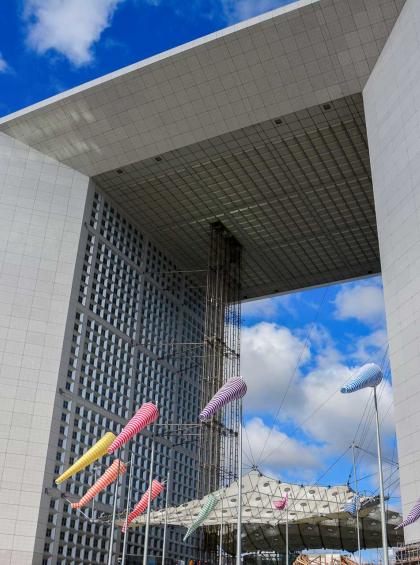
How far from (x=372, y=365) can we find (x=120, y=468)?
13931mm

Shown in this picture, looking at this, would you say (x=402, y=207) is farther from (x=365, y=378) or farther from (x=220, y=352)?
(x=220, y=352)

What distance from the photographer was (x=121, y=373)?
47.5 m

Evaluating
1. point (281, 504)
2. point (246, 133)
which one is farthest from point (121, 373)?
point (246, 133)

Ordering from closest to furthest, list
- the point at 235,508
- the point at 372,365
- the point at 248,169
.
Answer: the point at 372,365
the point at 235,508
the point at 248,169

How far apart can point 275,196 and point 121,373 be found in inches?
646

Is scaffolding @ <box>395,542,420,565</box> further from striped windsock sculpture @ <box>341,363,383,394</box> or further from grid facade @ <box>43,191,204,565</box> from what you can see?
grid facade @ <box>43,191,204,565</box>

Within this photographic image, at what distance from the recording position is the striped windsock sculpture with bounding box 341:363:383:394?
20.1 metres

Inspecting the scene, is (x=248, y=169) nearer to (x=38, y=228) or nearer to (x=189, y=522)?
(x=38, y=228)

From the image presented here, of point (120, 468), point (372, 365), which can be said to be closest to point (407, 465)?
point (372, 365)

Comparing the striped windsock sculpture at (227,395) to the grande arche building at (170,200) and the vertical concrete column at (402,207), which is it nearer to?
the vertical concrete column at (402,207)

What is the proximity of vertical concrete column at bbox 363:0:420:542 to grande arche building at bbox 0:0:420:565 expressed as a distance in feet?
0.33

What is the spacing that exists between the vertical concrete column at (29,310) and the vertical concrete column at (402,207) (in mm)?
19701

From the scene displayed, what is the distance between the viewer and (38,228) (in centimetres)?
4259

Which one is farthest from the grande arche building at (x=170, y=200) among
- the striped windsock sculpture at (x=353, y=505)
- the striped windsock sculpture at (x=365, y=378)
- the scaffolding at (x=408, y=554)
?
the striped windsock sculpture at (x=365, y=378)
